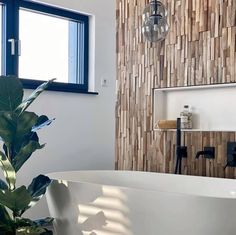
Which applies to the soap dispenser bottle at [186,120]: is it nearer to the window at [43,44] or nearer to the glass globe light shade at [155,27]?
the glass globe light shade at [155,27]

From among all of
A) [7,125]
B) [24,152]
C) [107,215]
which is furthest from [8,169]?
[107,215]

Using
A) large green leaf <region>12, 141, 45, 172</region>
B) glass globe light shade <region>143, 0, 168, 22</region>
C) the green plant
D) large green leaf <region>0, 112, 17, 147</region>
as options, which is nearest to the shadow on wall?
the green plant

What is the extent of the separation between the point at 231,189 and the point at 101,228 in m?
0.92

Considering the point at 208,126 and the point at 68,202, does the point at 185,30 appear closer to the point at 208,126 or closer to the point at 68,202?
the point at 208,126

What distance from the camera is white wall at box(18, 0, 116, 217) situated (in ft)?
12.0

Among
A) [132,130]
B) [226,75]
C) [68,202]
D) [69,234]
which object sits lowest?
[69,234]

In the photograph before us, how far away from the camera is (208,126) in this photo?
134 inches

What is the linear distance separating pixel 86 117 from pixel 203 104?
1153mm

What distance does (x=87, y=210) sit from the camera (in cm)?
251

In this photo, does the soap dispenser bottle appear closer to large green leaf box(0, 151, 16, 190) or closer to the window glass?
the window glass

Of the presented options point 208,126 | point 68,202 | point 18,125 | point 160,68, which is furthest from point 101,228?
point 160,68

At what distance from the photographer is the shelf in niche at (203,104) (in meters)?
3.29

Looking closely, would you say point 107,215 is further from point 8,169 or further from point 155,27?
point 155,27

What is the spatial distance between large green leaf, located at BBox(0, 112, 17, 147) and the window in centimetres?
117
